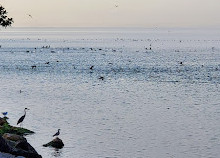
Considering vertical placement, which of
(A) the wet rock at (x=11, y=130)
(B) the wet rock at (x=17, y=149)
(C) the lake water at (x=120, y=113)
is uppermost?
(B) the wet rock at (x=17, y=149)

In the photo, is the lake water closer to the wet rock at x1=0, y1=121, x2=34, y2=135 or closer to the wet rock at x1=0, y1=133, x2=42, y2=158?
the wet rock at x1=0, y1=121, x2=34, y2=135

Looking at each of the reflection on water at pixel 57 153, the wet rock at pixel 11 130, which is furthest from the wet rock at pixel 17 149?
the wet rock at pixel 11 130

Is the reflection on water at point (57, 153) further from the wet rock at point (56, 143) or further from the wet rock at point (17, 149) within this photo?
the wet rock at point (17, 149)

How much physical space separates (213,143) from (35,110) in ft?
66.3

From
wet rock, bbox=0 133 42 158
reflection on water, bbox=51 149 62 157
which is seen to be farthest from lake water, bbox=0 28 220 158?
wet rock, bbox=0 133 42 158

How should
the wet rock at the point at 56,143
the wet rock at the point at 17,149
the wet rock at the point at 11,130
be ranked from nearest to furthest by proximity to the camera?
the wet rock at the point at 17,149, the wet rock at the point at 56,143, the wet rock at the point at 11,130

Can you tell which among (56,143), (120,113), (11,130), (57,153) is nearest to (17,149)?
(57,153)

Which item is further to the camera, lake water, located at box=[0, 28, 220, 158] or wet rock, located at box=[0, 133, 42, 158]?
lake water, located at box=[0, 28, 220, 158]

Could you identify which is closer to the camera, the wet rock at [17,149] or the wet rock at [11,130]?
the wet rock at [17,149]

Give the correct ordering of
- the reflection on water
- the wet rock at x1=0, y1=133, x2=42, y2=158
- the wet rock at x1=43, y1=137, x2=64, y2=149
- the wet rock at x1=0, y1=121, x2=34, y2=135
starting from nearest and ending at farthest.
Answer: the wet rock at x1=0, y1=133, x2=42, y2=158 < the reflection on water < the wet rock at x1=43, y1=137, x2=64, y2=149 < the wet rock at x1=0, y1=121, x2=34, y2=135

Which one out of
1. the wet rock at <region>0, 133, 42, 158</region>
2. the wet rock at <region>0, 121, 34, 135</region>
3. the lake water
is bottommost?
the lake water

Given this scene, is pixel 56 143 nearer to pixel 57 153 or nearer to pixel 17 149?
pixel 57 153

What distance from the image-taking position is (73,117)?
41.9 m

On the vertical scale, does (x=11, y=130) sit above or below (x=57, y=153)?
above
